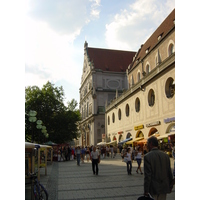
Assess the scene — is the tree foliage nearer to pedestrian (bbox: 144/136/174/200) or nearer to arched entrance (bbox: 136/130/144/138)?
arched entrance (bbox: 136/130/144/138)

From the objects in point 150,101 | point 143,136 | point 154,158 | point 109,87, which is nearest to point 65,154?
point 143,136

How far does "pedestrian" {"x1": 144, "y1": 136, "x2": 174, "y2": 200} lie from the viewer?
4875 millimetres

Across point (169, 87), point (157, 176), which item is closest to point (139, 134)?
point (169, 87)

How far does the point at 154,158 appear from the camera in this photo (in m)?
5.03

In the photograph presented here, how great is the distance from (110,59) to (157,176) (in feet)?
224

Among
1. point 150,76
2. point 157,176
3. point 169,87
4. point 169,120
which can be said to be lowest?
point 157,176

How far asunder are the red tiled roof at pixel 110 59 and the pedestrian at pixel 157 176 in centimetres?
6333

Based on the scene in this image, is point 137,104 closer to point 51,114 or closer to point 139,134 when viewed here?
point 139,134

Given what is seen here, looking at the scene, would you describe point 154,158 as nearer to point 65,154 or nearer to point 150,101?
point 150,101

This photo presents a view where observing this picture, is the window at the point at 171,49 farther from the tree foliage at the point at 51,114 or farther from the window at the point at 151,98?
the tree foliage at the point at 51,114

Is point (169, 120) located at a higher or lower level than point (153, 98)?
lower

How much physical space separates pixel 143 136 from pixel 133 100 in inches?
230

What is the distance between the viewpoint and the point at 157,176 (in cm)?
494

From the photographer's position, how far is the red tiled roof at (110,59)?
68.9 metres
